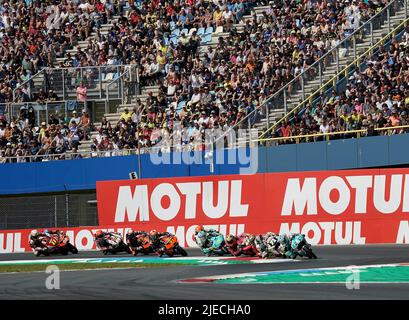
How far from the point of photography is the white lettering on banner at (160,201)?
34.6 meters

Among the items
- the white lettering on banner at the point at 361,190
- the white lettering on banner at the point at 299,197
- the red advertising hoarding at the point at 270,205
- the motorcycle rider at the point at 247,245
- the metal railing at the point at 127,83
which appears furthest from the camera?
the metal railing at the point at 127,83

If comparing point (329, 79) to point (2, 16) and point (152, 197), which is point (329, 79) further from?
point (2, 16)

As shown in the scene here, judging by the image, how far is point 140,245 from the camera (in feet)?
102

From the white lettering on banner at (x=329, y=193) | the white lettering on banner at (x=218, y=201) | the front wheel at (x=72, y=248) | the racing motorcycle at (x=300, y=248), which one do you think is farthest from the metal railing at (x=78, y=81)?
the racing motorcycle at (x=300, y=248)

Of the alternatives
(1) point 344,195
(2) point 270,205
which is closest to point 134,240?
(2) point 270,205

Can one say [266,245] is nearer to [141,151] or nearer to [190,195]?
[190,195]

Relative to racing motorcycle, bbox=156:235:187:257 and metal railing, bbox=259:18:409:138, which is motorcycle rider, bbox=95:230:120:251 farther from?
metal railing, bbox=259:18:409:138

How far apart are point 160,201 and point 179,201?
2.07 ft

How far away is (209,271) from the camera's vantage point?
2409cm

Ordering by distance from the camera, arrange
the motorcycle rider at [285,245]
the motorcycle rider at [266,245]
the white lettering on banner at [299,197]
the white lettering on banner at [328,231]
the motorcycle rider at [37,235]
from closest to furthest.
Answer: the motorcycle rider at [285,245] < the motorcycle rider at [266,245] < the white lettering on banner at [328,231] < the white lettering on banner at [299,197] < the motorcycle rider at [37,235]

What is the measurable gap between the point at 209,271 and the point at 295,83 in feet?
50.3

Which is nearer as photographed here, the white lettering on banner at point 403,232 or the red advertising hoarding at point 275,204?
the white lettering on banner at point 403,232

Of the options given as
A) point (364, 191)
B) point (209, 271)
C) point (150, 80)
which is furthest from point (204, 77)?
point (209, 271)

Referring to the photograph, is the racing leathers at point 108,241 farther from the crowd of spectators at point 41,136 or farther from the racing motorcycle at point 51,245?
the crowd of spectators at point 41,136
